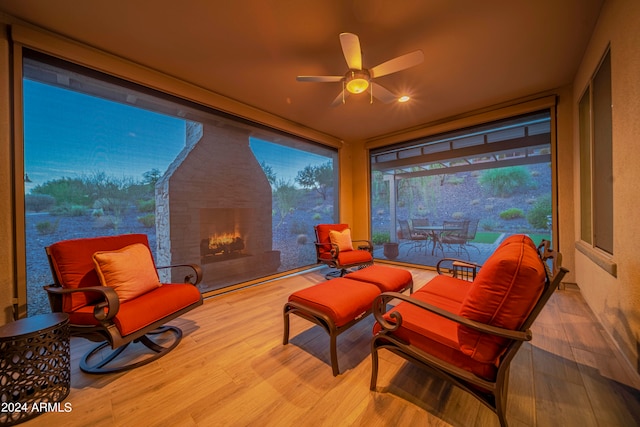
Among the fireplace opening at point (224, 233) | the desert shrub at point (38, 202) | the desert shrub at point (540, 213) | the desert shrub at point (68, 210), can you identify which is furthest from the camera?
the desert shrub at point (540, 213)

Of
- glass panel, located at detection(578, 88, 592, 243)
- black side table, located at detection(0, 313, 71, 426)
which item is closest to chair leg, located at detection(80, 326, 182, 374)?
black side table, located at detection(0, 313, 71, 426)

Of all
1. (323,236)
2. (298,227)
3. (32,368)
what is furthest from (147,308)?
(298,227)

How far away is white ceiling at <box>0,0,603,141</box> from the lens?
1.82 m

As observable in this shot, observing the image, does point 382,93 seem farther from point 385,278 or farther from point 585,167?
point 585,167

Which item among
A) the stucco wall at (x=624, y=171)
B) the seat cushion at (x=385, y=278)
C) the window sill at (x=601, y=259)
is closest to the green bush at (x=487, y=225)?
the window sill at (x=601, y=259)

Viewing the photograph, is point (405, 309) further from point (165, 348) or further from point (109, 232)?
point (109, 232)

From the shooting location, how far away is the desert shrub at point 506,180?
343cm

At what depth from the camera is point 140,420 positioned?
1257 millimetres

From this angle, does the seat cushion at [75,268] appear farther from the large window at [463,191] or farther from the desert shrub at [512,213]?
the desert shrub at [512,213]

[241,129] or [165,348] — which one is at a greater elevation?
[241,129]

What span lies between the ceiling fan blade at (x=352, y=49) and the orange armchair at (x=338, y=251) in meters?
2.38

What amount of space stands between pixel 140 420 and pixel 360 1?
3099mm

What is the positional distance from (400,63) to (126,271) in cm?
286

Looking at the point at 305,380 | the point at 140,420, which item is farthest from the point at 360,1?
the point at 140,420
